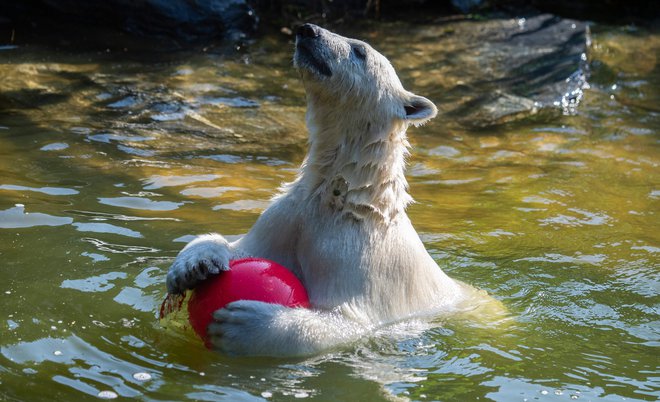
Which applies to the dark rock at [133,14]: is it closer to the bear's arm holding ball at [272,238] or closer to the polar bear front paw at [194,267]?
the bear's arm holding ball at [272,238]

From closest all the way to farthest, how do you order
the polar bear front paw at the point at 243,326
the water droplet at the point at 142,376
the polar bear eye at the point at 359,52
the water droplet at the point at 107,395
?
1. the water droplet at the point at 107,395
2. the water droplet at the point at 142,376
3. the polar bear front paw at the point at 243,326
4. the polar bear eye at the point at 359,52

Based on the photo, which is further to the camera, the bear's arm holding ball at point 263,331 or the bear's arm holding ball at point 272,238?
the bear's arm holding ball at point 272,238

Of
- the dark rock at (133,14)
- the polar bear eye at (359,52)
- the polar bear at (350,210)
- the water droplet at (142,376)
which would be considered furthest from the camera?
the dark rock at (133,14)

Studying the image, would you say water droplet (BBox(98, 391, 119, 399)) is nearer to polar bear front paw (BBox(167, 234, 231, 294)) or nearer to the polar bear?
polar bear front paw (BBox(167, 234, 231, 294))

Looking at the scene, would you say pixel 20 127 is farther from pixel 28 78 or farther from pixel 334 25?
pixel 334 25

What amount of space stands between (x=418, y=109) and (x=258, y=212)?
2048 millimetres

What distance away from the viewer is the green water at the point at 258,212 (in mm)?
4520

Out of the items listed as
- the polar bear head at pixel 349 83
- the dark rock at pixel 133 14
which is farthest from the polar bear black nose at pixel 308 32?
the dark rock at pixel 133 14

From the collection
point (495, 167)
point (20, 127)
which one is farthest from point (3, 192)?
point (495, 167)

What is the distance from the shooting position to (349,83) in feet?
17.9

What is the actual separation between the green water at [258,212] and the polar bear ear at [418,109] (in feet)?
3.95

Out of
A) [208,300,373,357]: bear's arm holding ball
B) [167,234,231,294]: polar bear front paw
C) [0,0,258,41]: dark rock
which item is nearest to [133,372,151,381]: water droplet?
[208,300,373,357]: bear's arm holding ball

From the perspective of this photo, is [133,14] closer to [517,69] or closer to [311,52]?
[517,69]

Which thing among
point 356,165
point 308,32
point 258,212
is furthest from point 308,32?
point 258,212
